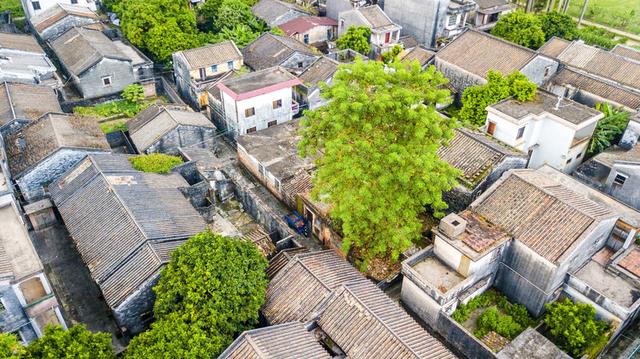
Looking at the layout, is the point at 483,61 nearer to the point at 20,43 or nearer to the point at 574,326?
the point at 574,326

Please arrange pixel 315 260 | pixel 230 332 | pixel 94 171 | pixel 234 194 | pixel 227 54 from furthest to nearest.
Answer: pixel 227 54, pixel 234 194, pixel 94 171, pixel 315 260, pixel 230 332

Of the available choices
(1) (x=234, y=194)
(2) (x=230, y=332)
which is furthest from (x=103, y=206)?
(2) (x=230, y=332)

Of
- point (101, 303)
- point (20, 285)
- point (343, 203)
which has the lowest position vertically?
point (101, 303)

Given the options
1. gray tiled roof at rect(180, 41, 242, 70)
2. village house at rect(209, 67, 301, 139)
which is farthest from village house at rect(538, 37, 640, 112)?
gray tiled roof at rect(180, 41, 242, 70)

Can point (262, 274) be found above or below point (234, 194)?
above

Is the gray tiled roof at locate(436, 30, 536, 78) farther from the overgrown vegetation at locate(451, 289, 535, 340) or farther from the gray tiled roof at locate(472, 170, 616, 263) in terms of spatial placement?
the overgrown vegetation at locate(451, 289, 535, 340)

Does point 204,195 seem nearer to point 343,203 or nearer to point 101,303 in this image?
point 101,303

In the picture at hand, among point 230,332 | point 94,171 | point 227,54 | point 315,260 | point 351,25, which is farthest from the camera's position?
point 351,25

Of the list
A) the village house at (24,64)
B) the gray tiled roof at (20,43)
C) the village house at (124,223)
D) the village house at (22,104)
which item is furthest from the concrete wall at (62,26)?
the village house at (124,223)
